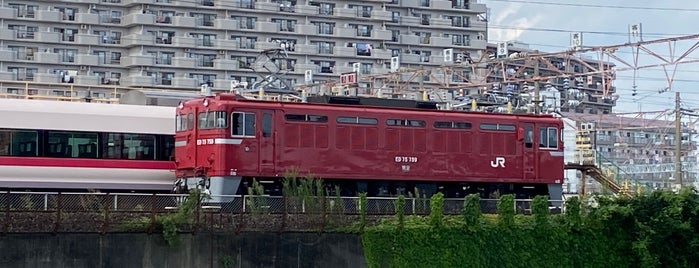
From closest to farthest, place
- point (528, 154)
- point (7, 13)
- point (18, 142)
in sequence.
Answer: point (18, 142) → point (528, 154) → point (7, 13)

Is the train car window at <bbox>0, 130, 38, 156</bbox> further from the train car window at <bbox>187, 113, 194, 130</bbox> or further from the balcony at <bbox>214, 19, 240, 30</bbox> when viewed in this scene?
the balcony at <bbox>214, 19, 240, 30</bbox>

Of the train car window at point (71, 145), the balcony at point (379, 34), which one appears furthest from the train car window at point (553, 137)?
the balcony at point (379, 34)

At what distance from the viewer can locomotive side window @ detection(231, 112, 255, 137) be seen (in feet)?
108

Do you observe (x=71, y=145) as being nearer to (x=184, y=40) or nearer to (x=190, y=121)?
(x=190, y=121)

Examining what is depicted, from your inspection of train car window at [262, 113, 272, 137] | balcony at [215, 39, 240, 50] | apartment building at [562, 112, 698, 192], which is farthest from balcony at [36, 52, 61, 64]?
train car window at [262, 113, 272, 137]

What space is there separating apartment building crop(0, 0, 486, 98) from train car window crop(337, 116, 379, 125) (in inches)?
1731

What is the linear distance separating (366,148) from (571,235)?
711 cm

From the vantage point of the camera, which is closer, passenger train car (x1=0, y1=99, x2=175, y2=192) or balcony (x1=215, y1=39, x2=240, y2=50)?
passenger train car (x1=0, y1=99, x2=175, y2=192)

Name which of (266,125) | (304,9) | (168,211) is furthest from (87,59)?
(168,211)

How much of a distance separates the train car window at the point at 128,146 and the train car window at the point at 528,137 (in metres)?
12.5

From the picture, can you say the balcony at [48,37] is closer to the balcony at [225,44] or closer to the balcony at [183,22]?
the balcony at [183,22]

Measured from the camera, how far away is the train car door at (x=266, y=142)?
33125 mm

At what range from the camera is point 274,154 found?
33.3 metres

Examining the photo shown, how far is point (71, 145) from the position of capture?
3291 centimetres
